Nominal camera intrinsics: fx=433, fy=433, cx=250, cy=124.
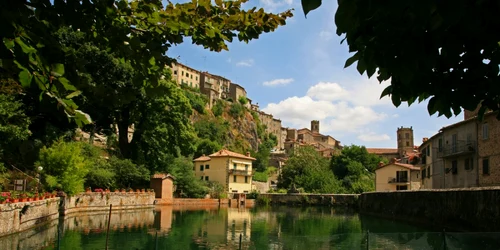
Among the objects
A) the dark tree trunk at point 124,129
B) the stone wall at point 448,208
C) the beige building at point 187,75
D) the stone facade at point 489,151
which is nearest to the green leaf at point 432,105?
the stone wall at point 448,208

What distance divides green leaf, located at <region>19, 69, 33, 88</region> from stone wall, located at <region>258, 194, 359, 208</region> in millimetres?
56409

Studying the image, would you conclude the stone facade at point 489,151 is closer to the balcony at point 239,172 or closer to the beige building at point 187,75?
the balcony at point 239,172

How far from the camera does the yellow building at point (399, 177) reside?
59463 mm

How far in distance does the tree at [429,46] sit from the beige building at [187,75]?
111367 mm

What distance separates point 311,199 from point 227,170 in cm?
1455

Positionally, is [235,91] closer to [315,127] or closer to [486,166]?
[315,127]

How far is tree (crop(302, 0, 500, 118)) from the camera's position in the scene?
2512mm

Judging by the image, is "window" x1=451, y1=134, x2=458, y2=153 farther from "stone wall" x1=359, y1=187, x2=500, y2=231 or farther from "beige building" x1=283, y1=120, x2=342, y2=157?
"beige building" x1=283, y1=120, x2=342, y2=157

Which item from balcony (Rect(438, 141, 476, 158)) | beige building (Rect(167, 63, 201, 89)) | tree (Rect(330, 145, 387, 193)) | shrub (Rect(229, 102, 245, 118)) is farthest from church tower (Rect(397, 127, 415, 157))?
balcony (Rect(438, 141, 476, 158))

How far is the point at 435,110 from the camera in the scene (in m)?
4.14

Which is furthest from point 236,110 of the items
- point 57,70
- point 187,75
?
point 57,70

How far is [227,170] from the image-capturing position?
67.8m

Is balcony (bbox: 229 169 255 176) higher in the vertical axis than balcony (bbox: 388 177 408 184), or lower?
higher

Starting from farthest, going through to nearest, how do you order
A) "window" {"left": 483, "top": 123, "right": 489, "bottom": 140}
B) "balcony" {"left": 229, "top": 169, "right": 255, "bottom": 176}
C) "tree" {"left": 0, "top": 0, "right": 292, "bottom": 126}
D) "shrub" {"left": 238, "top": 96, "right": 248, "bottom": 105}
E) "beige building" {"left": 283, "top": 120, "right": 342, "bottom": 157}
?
"beige building" {"left": 283, "top": 120, "right": 342, "bottom": 157}
"shrub" {"left": 238, "top": 96, "right": 248, "bottom": 105}
"balcony" {"left": 229, "top": 169, "right": 255, "bottom": 176}
"window" {"left": 483, "top": 123, "right": 489, "bottom": 140}
"tree" {"left": 0, "top": 0, "right": 292, "bottom": 126}
